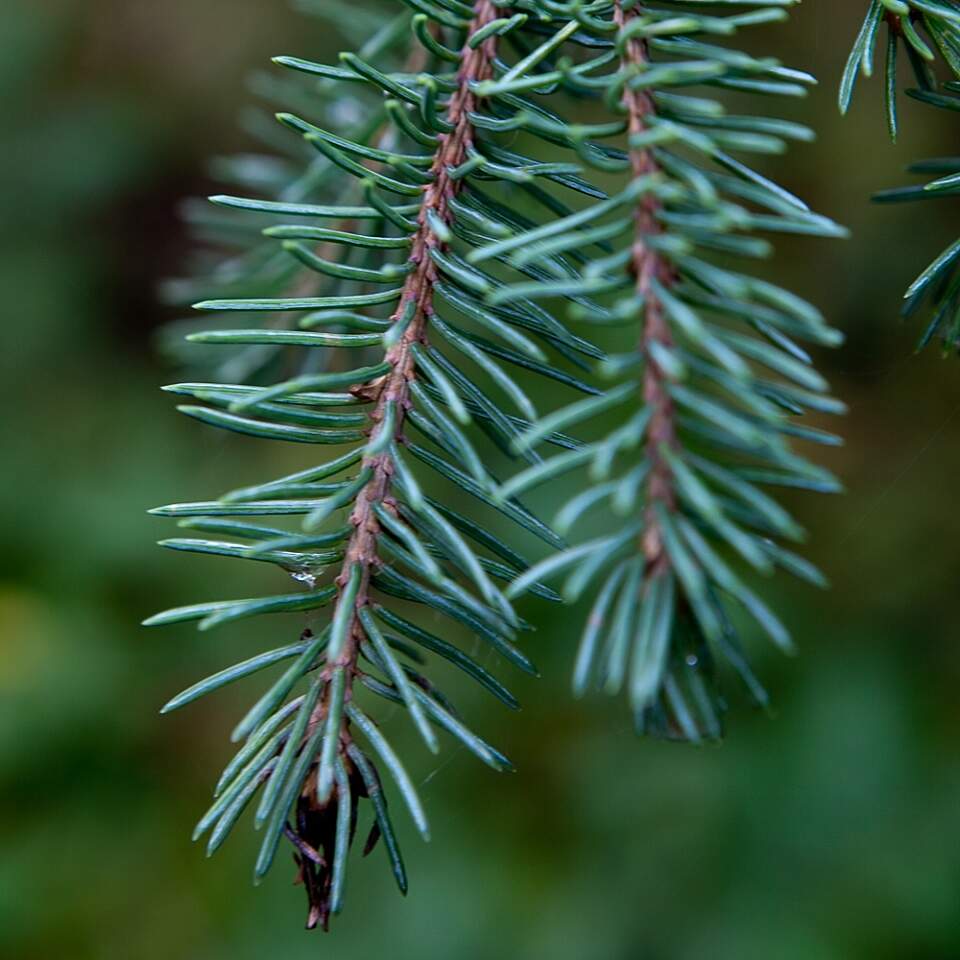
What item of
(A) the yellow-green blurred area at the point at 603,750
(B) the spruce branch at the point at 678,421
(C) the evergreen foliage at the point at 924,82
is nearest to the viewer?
(B) the spruce branch at the point at 678,421

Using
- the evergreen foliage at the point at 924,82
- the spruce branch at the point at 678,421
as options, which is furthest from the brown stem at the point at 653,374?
the evergreen foliage at the point at 924,82

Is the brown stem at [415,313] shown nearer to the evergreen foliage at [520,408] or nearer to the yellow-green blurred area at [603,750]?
the evergreen foliage at [520,408]

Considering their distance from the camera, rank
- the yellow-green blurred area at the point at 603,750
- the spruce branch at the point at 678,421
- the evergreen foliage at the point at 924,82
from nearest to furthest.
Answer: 1. the spruce branch at the point at 678,421
2. the evergreen foliage at the point at 924,82
3. the yellow-green blurred area at the point at 603,750

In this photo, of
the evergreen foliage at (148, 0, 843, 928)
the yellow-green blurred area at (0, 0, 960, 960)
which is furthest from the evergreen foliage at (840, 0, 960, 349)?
the yellow-green blurred area at (0, 0, 960, 960)

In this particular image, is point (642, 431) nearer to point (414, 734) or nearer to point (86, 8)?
point (414, 734)

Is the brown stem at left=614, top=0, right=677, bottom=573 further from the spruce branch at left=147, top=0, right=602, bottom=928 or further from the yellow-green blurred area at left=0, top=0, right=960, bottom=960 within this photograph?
the yellow-green blurred area at left=0, top=0, right=960, bottom=960

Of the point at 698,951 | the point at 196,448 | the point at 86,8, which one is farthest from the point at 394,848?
the point at 86,8
